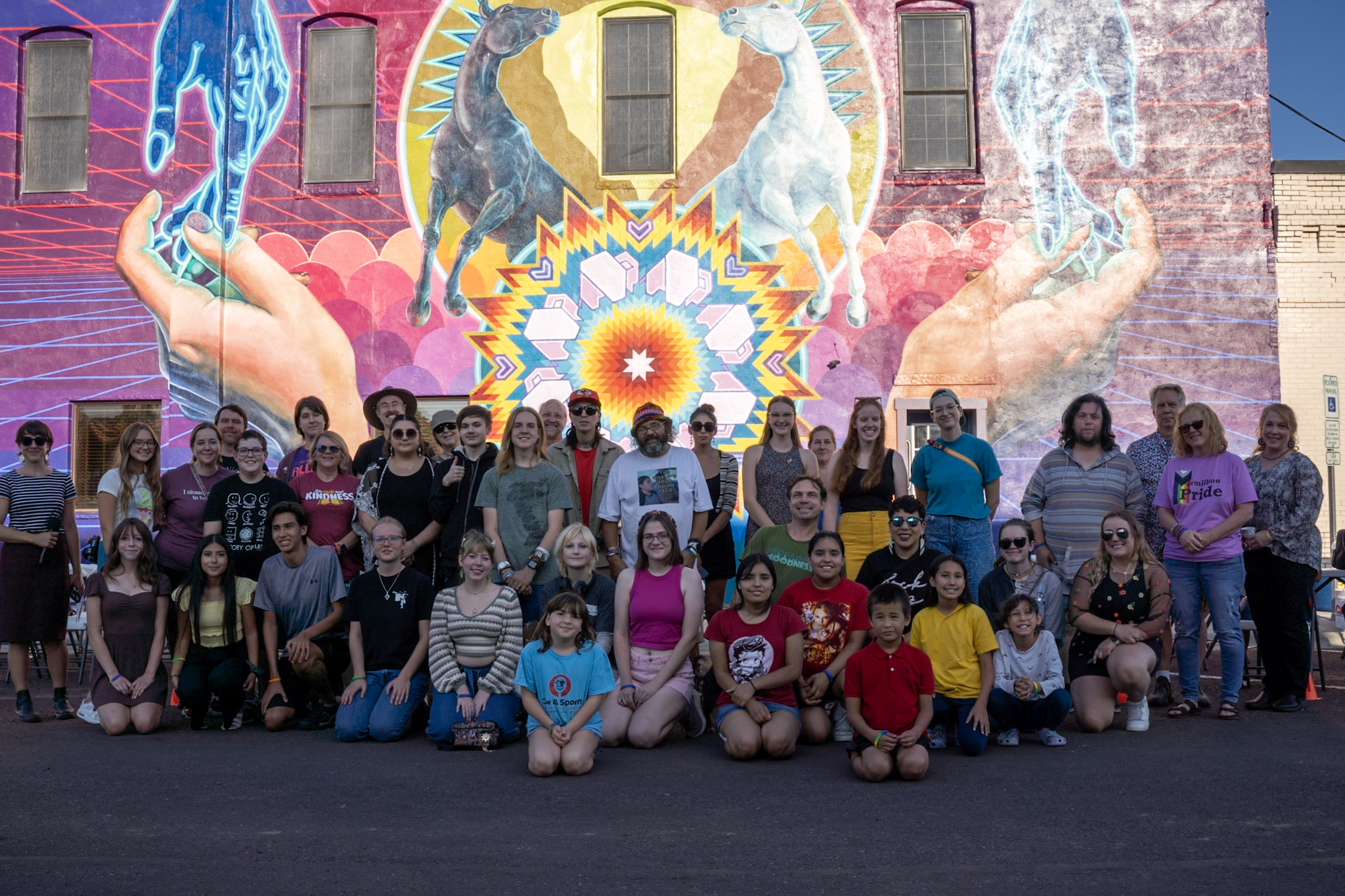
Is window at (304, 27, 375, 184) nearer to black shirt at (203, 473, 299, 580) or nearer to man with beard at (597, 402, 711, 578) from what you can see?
black shirt at (203, 473, 299, 580)

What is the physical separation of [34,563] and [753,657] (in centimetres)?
528

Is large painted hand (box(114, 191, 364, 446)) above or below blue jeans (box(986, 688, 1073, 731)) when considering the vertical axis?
above

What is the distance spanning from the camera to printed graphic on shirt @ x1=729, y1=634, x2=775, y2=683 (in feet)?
22.5

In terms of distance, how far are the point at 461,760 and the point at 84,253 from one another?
1046 centimetres

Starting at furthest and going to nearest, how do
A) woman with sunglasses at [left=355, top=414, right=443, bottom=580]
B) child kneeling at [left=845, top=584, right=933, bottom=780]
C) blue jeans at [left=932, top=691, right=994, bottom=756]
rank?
woman with sunglasses at [left=355, top=414, right=443, bottom=580]
blue jeans at [left=932, top=691, right=994, bottom=756]
child kneeling at [left=845, top=584, right=933, bottom=780]

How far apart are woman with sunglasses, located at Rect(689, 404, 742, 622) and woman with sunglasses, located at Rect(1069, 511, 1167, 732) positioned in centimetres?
223

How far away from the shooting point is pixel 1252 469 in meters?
8.46

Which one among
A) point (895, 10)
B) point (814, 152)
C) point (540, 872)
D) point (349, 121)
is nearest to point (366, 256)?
point (349, 121)

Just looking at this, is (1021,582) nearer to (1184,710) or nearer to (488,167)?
(1184,710)

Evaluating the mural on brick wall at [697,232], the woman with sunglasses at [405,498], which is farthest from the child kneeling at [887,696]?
the mural on brick wall at [697,232]

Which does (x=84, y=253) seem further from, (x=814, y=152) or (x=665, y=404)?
(x=814, y=152)

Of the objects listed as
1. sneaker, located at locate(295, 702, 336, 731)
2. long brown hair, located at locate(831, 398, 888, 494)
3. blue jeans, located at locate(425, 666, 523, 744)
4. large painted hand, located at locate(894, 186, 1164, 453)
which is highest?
large painted hand, located at locate(894, 186, 1164, 453)

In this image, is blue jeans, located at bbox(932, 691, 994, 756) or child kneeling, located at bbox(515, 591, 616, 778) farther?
blue jeans, located at bbox(932, 691, 994, 756)

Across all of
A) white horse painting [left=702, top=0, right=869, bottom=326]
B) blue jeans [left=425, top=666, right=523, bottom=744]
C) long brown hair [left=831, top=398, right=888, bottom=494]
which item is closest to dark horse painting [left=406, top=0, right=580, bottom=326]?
white horse painting [left=702, top=0, right=869, bottom=326]
